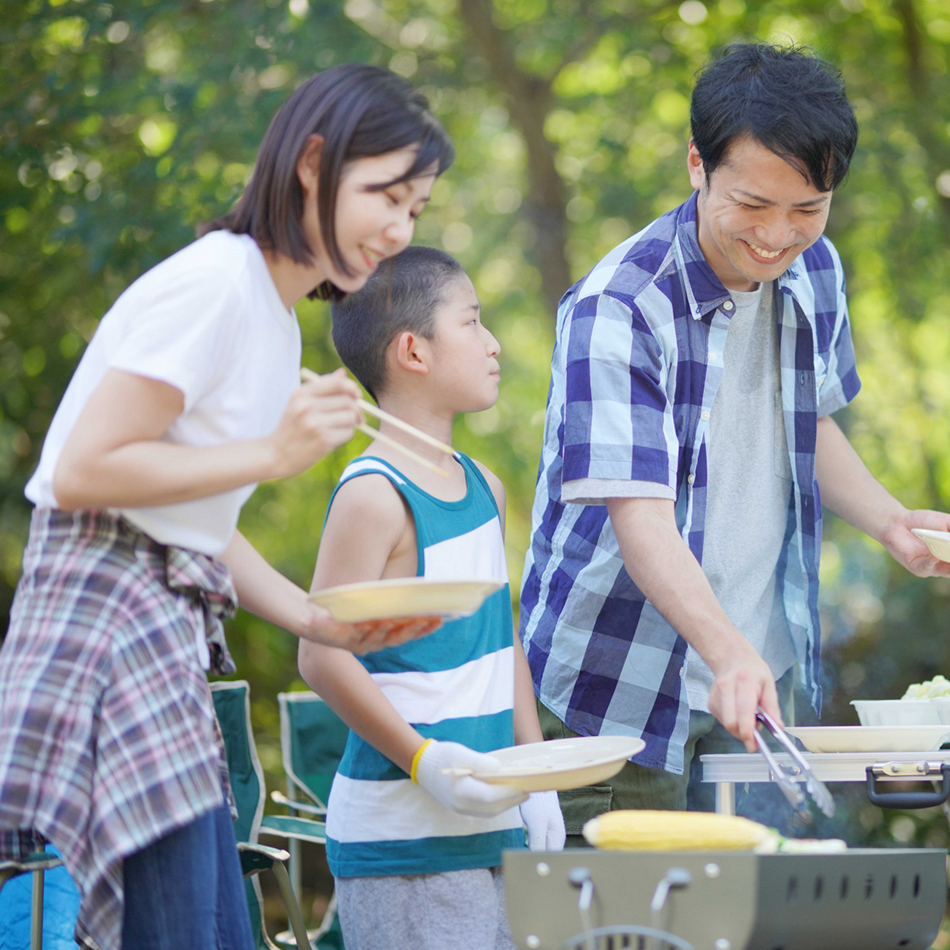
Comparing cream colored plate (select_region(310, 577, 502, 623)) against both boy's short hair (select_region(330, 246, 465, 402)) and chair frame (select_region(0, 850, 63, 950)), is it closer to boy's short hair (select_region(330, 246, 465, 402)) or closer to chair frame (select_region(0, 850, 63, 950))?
boy's short hair (select_region(330, 246, 465, 402))

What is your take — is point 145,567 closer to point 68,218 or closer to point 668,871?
point 668,871

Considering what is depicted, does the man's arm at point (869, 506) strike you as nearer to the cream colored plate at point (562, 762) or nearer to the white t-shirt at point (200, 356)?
the cream colored plate at point (562, 762)

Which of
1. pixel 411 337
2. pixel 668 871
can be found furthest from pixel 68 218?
pixel 668 871

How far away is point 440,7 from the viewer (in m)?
5.54

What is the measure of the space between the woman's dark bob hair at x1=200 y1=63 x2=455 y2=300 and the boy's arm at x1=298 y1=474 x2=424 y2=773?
1.67ft

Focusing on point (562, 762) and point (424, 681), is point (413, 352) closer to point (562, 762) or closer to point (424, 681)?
point (424, 681)

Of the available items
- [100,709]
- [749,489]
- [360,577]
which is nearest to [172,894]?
[100,709]

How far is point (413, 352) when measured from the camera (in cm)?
199

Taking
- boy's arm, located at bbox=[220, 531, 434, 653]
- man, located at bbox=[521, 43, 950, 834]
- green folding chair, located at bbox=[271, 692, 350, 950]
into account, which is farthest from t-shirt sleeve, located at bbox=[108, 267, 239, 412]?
green folding chair, located at bbox=[271, 692, 350, 950]

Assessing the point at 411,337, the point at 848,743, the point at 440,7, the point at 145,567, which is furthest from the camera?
the point at 440,7

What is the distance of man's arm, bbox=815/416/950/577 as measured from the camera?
2.15m

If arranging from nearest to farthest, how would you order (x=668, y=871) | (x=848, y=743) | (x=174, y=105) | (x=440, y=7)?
(x=668, y=871)
(x=848, y=743)
(x=174, y=105)
(x=440, y=7)

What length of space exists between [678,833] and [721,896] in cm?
9

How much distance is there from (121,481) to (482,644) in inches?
A: 32.6
